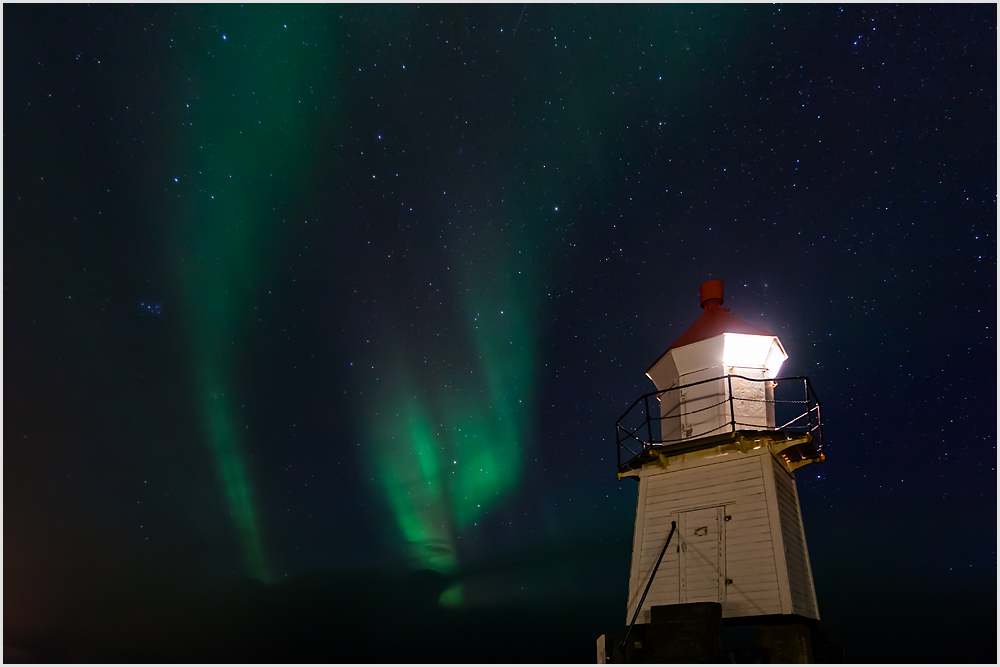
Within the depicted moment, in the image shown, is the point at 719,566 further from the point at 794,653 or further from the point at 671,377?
the point at 671,377

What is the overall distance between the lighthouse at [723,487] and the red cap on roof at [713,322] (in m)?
0.05

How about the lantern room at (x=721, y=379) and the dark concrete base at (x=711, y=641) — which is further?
the lantern room at (x=721, y=379)

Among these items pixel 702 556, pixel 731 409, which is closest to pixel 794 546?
pixel 702 556

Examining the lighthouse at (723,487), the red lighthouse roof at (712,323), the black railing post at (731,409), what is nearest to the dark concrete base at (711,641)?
the lighthouse at (723,487)

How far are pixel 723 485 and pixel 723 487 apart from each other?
4 centimetres

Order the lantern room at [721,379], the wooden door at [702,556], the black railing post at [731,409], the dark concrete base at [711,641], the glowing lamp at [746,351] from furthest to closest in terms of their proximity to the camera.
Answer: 1. the glowing lamp at [746,351]
2. the lantern room at [721,379]
3. the black railing post at [731,409]
4. the wooden door at [702,556]
5. the dark concrete base at [711,641]

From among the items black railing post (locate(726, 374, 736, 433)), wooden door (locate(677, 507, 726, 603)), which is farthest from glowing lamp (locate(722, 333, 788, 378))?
wooden door (locate(677, 507, 726, 603))

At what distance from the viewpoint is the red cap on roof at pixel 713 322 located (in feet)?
49.5

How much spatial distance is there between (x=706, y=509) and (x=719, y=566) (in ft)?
3.88

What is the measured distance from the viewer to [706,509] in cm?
1372

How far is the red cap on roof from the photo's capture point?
15078 mm

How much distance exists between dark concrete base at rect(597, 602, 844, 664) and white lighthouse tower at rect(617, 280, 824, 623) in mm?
297

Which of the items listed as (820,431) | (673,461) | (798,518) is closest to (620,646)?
(673,461)

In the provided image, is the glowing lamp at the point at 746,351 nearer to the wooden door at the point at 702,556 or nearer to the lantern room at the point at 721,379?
the lantern room at the point at 721,379
